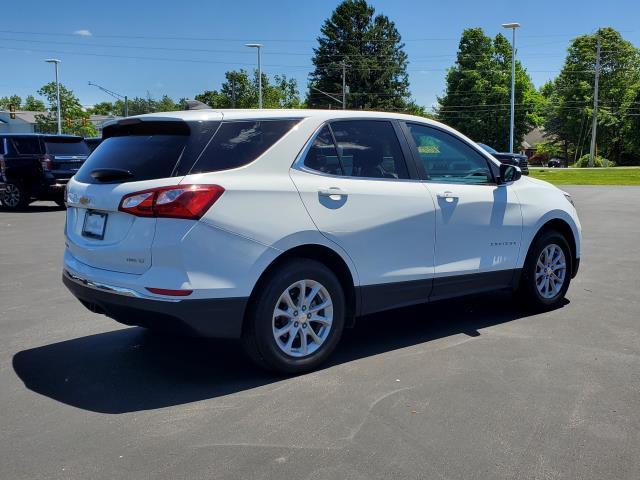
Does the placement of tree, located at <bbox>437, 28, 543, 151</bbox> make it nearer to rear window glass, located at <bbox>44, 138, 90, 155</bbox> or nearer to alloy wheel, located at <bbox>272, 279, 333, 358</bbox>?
rear window glass, located at <bbox>44, 138, 90, 155</bbox>

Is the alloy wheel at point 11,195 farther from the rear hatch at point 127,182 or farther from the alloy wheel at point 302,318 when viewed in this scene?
the alloy wheel at point 302,318

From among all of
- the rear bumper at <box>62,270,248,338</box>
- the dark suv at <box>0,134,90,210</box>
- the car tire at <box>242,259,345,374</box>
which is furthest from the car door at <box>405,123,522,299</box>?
the dark suv at <box>0,134,90,210</box>

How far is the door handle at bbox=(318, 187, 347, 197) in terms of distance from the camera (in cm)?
448

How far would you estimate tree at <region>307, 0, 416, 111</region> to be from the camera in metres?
73.6

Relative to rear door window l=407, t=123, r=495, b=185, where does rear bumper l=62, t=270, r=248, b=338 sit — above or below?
below

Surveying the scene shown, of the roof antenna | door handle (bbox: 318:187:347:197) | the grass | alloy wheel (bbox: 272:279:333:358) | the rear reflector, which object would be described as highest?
the roof antenna

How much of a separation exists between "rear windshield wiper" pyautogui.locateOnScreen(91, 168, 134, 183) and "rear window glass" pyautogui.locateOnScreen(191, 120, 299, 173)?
1.72 ft

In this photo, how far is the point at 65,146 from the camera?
1675cm

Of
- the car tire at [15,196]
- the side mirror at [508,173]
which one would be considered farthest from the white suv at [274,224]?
the car tire at [15,196]

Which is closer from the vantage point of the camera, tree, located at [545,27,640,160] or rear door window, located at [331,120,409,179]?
rear door window, located at [331,120,409,179]

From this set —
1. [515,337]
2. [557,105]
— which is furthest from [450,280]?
[557,105]

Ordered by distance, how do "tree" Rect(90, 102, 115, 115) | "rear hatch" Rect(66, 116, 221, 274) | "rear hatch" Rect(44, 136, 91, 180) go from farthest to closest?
"tree" Rect(90, 102, 115, 115), "rear hatch" Rect(44, 136, 91, 180), "rear hatch" Rect(66, 116, 221, 274)

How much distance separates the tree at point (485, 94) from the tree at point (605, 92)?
479 cm

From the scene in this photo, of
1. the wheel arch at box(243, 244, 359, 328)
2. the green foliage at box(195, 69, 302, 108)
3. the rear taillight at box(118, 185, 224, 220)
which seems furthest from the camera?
the green foliage at box(195, 69, 302, 108)
